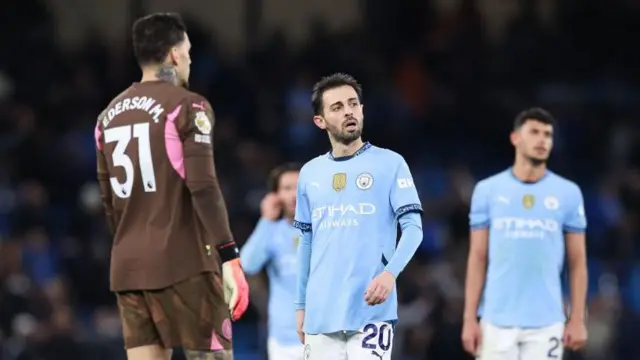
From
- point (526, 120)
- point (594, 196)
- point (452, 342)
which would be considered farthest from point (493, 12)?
point (526, 120)

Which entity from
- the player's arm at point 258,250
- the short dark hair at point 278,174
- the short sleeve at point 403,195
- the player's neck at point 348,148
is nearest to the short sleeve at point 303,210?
the player's neck at point 348,148

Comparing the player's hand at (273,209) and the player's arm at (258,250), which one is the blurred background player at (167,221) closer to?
the player's arm at (258,250)

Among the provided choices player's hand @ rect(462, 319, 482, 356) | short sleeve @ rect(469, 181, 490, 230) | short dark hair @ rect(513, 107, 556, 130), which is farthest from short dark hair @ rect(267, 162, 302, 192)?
player's hand @ rect(462, 319, 482, 356)

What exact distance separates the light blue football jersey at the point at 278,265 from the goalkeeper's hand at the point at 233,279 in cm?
328

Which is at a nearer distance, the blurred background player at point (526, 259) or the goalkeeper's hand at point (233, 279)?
the goalkeeper's hand at point (233, 279)

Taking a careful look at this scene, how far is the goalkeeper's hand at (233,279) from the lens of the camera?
6.59 metres

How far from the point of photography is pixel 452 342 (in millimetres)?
13227

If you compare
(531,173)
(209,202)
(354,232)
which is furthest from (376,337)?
(531,173)

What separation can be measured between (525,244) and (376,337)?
2349mm

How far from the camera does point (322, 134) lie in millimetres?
16281

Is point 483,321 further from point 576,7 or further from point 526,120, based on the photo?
point 576,7

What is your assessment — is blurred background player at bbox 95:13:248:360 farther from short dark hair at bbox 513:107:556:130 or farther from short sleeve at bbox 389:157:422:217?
short dark hair at bbox 513:107:556:130

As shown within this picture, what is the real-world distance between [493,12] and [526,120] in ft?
31.2

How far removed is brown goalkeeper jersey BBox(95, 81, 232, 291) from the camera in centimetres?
664
